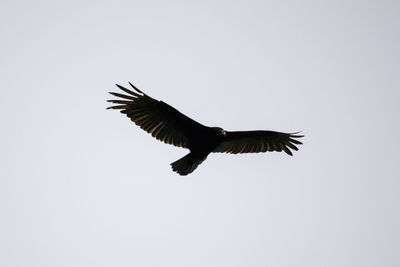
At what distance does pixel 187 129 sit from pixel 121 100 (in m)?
1.37

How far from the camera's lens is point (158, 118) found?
32.4 feet

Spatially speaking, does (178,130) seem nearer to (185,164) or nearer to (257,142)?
(185,164)

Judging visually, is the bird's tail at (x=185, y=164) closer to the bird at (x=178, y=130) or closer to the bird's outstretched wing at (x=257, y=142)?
the bird at (x=178, y=130)

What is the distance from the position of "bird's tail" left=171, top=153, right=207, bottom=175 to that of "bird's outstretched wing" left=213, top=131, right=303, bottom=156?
75 centimetres

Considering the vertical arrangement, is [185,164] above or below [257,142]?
below

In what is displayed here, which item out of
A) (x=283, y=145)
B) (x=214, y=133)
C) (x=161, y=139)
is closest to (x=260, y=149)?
(x=283, y=145)

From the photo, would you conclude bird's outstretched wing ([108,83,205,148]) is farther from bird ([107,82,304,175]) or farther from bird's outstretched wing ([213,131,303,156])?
bird's outstretched wing ([213,131,303,156])

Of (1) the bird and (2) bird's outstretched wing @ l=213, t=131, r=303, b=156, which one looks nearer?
(1) the bird

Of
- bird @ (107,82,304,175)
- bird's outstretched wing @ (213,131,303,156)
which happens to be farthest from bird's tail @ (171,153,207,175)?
bird's outstretched wing @ (213,131,303,156)

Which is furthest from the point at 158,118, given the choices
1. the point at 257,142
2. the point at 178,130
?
the point at 257,142

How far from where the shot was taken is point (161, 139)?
396 inches

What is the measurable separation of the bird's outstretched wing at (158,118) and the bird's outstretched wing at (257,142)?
0.86 m

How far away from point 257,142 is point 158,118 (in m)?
2.22

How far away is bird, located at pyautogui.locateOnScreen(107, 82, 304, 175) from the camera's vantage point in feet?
31.5
